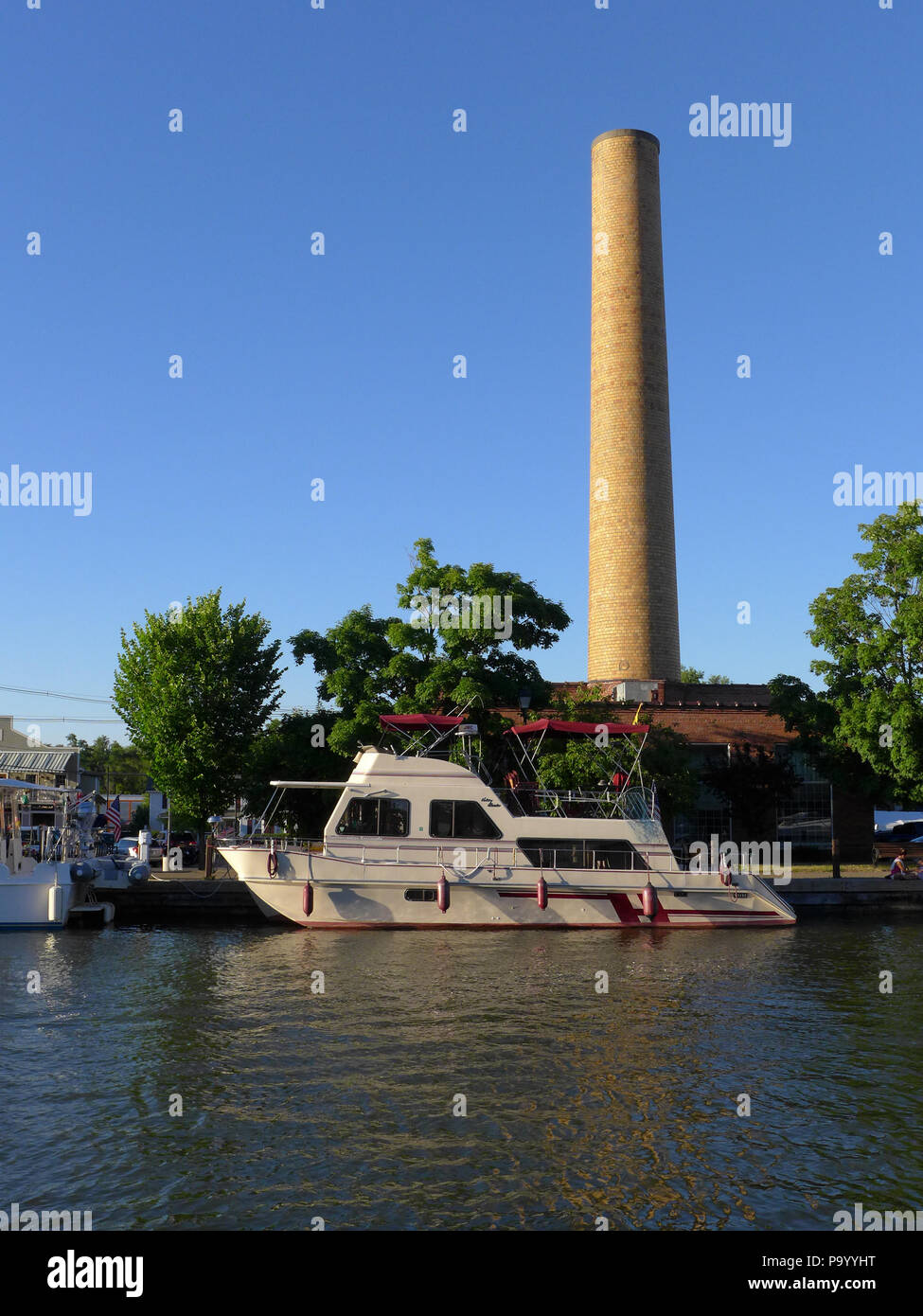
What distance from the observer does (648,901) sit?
2591 centimetres

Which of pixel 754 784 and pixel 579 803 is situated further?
pixel 754 784

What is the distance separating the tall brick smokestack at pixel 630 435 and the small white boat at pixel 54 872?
79.8 feet

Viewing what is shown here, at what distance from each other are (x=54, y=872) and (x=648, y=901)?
48.1 feet

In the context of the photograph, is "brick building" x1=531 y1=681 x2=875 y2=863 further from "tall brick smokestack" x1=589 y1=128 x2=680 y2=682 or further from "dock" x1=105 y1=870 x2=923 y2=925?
"dock" x1=105 y1=870 x2=923 y2=925

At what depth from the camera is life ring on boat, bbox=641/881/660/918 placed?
25922 millimetres

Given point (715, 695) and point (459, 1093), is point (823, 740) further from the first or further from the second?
point (459, 1093)

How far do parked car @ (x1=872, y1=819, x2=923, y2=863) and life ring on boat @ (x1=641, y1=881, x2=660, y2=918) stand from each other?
56.1 ft

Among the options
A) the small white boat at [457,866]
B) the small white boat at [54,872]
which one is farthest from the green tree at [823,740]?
the small white boat at [54,872]

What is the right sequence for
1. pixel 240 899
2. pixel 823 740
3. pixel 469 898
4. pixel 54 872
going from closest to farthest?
pixel 469 898, pixel 54 872, pixel 240 899, pixel 823 740

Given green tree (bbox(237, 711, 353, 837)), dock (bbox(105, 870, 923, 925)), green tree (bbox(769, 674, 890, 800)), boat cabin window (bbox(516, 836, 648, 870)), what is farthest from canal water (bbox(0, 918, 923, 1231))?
green tree (bbox(769, 674, 890, 800))

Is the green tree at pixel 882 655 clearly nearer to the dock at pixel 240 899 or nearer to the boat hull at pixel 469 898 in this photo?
the dock at pixel 240 899

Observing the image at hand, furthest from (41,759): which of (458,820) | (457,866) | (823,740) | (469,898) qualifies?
(823,740)
